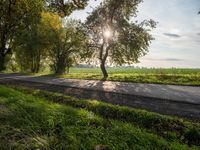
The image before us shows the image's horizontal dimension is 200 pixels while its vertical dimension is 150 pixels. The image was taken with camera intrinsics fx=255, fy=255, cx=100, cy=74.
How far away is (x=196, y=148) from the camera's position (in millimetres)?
5414

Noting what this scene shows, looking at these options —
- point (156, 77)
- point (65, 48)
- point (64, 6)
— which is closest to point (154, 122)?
point (64, 6)

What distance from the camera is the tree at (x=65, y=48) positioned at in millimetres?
39272

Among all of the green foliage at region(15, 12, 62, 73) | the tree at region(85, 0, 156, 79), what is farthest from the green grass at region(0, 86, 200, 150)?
the green foliage at region(15, 12, 62, 73)

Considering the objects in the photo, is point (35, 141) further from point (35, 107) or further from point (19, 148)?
point (35, 107)

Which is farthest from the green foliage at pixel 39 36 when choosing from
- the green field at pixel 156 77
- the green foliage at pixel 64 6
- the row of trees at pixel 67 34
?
the green foliage at pixel 64 6

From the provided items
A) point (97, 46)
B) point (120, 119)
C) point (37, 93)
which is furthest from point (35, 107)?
point (97, 46)

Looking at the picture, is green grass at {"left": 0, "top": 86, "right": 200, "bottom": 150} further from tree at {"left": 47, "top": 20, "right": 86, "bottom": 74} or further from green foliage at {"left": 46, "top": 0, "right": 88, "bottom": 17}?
tree at {"left": 47, "top": 20, "right": 86, "bottom": 74}

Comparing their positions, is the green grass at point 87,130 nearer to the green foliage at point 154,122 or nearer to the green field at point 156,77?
the green foliage at point 154,122

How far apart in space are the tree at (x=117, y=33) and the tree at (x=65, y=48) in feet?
27.3

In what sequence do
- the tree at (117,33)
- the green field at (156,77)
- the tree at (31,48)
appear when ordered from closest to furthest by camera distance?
the green field at (156,77), the tree at (117,33), the tree at (31,48)

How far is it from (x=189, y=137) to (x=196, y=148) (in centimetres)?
89

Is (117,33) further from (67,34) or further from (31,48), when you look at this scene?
(31,48)

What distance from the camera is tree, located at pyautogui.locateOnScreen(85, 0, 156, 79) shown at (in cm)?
2950

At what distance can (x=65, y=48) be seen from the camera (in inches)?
1578
